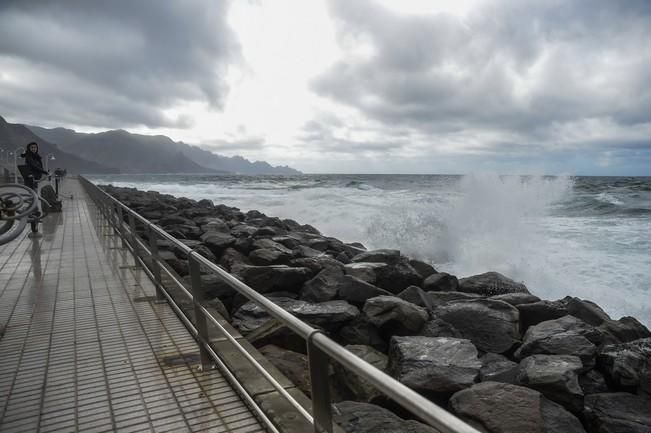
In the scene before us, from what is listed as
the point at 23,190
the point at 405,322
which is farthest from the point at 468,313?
the point at 23,190

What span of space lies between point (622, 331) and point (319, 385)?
5643 mm

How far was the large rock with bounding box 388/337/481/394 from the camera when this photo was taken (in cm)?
386

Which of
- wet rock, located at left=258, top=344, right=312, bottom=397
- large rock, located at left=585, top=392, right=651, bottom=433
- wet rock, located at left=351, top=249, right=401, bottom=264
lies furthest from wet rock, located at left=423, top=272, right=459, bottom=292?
wet rock, located at left=258, top=344, right=312, bottom=397

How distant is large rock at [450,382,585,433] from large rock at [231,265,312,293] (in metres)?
3.64

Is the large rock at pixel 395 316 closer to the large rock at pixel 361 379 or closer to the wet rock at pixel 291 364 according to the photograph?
the large rock at pixel 361 379

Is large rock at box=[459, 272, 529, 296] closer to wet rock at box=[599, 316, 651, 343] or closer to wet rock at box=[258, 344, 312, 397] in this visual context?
wet rock at box=[599, 316, 651, 343]

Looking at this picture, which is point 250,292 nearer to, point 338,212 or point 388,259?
point 388,259

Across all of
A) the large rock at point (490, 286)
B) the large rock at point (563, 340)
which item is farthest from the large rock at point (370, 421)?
the large rock at point (490, 286)

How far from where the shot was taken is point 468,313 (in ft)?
18.5

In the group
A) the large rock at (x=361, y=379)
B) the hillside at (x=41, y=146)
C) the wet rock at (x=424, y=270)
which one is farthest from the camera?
the hillside at (x=41, y=146)

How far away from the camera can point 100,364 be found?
3.53m

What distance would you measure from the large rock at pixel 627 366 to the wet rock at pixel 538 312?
1435 millimetres

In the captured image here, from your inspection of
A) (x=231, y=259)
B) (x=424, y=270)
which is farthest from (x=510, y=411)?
(x=231, y=259)

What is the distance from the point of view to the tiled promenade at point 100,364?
8.98 feet
